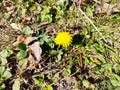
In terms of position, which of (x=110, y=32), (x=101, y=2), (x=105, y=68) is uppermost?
(x=101, y=2)

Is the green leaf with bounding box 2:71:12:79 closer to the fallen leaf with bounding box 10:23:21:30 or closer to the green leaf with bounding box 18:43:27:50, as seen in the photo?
the green leaf with bounding box 18:43:27:50

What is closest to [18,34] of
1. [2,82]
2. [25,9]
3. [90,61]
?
[25,9]

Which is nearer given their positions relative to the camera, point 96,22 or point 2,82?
point 2,82

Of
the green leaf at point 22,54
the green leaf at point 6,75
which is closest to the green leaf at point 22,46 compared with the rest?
the green leaf at point 22,54

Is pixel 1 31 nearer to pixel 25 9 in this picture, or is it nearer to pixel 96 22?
pixel 25 9

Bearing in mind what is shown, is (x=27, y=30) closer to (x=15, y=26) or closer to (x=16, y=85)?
(x=15, y=26)

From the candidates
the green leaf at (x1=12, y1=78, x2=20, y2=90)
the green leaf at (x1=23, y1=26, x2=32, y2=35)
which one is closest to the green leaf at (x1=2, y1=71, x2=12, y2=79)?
the green leaf at (x1=12, y1=78, x2=20, y2=90)

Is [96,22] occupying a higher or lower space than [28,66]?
higher

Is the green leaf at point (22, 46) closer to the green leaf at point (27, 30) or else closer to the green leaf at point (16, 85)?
the green leaf at point (27, 30)
